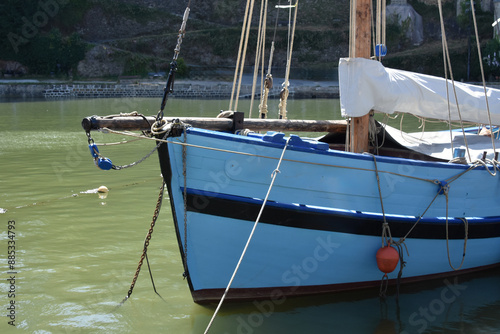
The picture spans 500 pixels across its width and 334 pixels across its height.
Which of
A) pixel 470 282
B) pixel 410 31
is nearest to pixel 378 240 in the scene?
pixel 470 282

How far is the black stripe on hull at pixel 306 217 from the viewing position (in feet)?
19.6

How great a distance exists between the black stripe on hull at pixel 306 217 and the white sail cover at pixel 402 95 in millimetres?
1254

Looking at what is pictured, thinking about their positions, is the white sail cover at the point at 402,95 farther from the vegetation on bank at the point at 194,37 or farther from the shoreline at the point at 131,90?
the vegetation on bank at the point at 194,37

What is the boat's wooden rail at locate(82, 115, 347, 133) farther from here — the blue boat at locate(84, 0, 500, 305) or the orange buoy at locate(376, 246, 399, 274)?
the orange buoy at locate(376, 246, 399, 274)

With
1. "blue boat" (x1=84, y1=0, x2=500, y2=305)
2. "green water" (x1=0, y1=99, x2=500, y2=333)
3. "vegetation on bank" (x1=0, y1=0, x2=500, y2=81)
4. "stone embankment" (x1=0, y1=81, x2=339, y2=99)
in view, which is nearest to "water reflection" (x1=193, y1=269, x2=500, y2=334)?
"green water" (x1=0, y1=99, x2=500, y2=333)

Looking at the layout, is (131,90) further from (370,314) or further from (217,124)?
(370,314)

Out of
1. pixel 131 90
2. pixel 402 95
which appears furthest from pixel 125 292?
pixel 131 90

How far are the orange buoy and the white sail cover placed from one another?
4.98ft

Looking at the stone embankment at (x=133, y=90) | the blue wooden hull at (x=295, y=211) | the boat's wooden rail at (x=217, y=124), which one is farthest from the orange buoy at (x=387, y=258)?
the stone embankment at (x=133, y=90)

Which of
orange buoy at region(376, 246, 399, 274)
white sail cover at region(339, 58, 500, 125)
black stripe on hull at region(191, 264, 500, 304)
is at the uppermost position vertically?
white sail cover at region(339, 58, 500, 125)

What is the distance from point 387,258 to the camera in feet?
20.9

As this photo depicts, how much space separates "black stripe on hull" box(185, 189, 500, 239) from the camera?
19.6 ft

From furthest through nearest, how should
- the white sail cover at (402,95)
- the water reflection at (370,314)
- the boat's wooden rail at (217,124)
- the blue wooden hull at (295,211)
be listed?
the white sail cover at (402,95), the water reflection at (370,314), the blue wooden hull at (295,211), the boat's wooden rail at (217,124)

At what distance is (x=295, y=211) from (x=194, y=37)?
5783 cm
